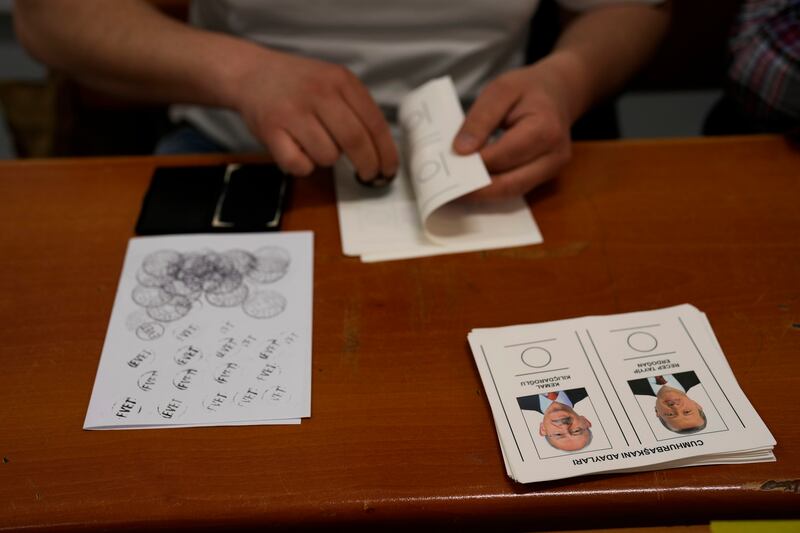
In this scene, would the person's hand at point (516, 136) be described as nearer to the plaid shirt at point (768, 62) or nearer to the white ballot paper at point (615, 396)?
the white ballot paper at point (615, 396)

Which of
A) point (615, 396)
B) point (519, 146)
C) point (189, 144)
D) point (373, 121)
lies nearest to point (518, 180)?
point (519, 146)

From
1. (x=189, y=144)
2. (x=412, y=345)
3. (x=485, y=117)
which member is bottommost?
(x=189, y=144)

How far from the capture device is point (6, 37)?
5.49ft

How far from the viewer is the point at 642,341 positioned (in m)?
0.62

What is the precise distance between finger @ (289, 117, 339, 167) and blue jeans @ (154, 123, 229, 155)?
287 mm

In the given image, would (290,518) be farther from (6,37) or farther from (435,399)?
(6,37)

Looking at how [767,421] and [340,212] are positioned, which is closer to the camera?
[767,421]

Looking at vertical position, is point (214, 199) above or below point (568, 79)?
below

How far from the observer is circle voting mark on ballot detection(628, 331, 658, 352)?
62 centimetres

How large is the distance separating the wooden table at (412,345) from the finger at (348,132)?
69 mm

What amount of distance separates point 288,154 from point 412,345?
10.4 inches

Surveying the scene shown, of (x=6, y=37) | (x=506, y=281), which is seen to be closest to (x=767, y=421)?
(x=506, y=281)

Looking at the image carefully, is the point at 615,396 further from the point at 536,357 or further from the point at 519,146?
the point at 519,146

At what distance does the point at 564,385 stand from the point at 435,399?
11 centimetres
